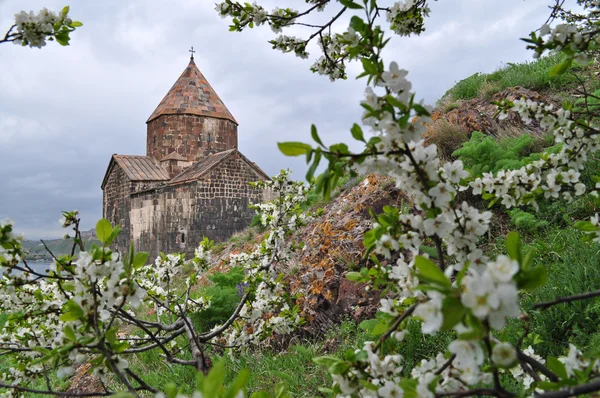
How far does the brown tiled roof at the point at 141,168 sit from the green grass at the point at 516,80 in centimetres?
1335

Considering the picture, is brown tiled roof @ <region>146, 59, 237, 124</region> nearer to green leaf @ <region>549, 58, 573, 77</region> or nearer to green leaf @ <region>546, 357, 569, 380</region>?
green leaf @ <region>549, 58, 573, 77</region>

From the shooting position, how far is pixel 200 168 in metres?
17.0

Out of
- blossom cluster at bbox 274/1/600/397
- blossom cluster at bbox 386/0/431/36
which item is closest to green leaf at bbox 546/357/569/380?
blossom cluster at bbox 274/1/600/397

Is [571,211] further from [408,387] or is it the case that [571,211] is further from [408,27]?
[408,387]

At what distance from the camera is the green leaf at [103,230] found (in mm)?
1441

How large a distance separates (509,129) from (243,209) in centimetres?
1252

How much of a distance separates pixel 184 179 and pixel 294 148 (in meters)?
16.0

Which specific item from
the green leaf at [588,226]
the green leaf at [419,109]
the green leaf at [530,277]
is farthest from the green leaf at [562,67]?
the green leaf at [530,277]

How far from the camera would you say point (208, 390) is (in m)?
0.74

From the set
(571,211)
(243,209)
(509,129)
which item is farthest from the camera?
(243,209)

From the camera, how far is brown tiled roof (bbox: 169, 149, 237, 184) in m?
16.0

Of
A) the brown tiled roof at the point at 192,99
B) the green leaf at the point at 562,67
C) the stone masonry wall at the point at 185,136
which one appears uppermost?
the brown tiled roof at the point at 192,99

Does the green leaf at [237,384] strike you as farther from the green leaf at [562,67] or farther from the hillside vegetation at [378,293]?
the hillside vegetation at [378,293]

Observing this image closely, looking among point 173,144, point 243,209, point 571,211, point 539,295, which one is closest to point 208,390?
point 539,295
